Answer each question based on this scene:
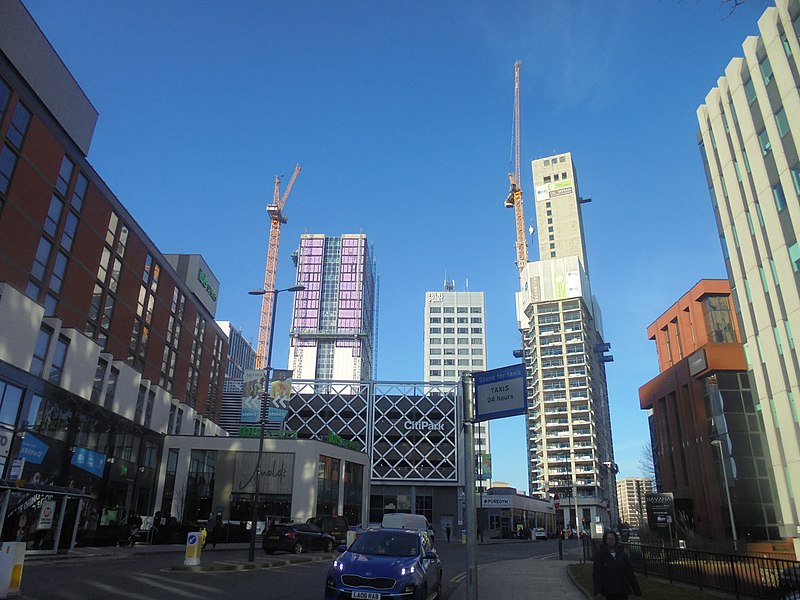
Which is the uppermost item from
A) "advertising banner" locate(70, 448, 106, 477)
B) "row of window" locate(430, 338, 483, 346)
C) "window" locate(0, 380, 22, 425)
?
"row of window" locate(430, 338, 483, 346)

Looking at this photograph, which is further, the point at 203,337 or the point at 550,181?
the point at 550,181

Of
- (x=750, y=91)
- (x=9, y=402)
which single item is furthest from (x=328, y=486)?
(x=750, y=91)

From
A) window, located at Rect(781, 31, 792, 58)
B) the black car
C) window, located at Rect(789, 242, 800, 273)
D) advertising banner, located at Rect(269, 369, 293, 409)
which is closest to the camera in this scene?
advertising banner, located at Rect(269, 369, 293, 409)

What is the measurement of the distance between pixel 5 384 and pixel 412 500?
212 feet

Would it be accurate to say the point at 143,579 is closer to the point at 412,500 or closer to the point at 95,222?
the point at 95,222

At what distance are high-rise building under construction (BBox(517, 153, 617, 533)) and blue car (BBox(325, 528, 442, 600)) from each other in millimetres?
101723

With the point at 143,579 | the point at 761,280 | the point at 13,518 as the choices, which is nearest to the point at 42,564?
the point at 13,518

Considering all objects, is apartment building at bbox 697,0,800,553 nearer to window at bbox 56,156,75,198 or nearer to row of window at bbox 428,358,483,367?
window at bbox 56,156,75,198

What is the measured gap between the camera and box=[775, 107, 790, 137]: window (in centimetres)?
2866

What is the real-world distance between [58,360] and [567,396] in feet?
339

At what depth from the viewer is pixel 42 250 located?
3172 centimetres

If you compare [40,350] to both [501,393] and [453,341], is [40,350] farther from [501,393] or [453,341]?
[453,341]

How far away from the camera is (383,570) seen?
33.0 ft

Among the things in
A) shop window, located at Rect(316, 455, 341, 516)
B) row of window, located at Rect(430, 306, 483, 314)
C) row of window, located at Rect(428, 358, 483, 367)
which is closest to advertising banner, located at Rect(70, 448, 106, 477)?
shop window, located at Rect(316, 455, 341, 516)
